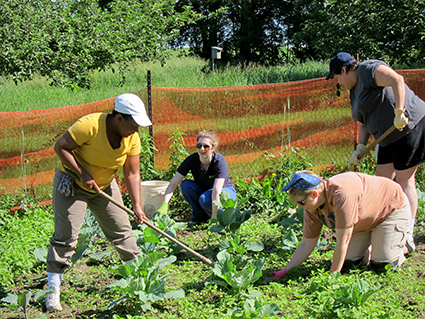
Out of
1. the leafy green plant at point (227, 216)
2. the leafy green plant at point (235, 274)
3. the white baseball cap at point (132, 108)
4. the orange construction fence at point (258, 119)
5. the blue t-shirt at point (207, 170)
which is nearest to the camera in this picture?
the white baseball cap at point (132, 108)

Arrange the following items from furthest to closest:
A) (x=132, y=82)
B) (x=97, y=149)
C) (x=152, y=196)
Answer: (x=132, y=82) → (x=152, y=196) → (x=97, y=149)

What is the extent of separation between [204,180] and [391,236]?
2060 millimetres

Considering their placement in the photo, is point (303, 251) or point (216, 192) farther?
point (216, 192)

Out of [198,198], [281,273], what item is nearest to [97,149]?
[281,273]

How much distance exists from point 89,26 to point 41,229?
5.82 m

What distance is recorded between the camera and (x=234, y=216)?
3912 mm

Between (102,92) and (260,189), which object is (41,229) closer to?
(260,189)

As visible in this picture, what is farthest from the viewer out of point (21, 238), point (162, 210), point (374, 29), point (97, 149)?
point (374, 29)

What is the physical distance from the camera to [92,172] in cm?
292

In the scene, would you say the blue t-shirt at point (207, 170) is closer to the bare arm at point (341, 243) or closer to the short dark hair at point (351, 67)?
the short dark hair at point (351, 67)

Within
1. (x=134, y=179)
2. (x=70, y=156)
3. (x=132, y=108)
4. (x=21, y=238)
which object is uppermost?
(x=132, y=108)

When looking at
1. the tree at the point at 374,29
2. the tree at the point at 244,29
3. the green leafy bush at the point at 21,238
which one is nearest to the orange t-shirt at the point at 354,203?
the green leafy bush at the point at 21,238

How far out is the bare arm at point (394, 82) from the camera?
10.5 ft

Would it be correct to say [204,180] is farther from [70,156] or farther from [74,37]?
[74,37]
